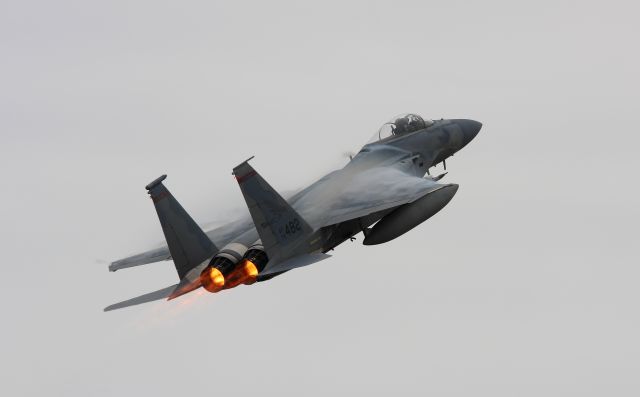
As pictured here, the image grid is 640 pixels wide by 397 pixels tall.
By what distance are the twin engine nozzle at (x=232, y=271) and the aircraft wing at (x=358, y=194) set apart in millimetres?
2281

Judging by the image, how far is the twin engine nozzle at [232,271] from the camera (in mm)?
30328

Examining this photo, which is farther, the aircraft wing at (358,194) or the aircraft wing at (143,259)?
the aircraft wing at (143,259)

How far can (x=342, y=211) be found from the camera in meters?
33.0

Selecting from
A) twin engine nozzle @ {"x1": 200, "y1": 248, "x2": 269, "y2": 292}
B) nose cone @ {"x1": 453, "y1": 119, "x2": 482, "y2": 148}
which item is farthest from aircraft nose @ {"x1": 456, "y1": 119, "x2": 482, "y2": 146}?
twin engine nozzle @ {"x1": 200, "y1": 248, "x2": 269, "y2": 292}

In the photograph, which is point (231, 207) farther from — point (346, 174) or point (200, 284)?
point (200, 284)

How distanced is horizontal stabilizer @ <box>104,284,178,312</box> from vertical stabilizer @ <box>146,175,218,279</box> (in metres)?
0.57

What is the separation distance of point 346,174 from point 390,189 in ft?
9.14

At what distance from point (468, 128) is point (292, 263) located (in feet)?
42.7

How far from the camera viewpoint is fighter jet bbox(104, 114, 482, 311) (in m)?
30.0

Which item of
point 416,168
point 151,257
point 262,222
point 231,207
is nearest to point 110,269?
point 151,257

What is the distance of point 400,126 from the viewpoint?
39.3 m

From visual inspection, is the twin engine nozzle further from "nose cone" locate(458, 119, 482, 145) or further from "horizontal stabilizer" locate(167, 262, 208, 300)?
"nose cone" locate(458, 119, 482, 145)

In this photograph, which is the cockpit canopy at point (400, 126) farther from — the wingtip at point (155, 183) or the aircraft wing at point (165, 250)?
the wingtip at point (155, 183)

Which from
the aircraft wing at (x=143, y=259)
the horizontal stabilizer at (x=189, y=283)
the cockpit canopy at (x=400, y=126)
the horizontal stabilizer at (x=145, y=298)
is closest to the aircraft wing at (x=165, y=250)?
the aircraft wing at (x=143, y=259)
